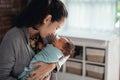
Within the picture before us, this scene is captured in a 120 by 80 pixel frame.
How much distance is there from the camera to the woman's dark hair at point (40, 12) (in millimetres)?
1096

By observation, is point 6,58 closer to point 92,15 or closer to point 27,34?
point 27,34

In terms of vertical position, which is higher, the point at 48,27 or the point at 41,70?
the point at 48,27

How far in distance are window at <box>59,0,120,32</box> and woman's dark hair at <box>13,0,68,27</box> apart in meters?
1.88

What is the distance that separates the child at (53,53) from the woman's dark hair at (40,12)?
5.9 inches

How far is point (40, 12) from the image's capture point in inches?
43.4

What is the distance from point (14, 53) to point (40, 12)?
0.82 ft

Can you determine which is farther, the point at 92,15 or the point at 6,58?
the point at 92,15

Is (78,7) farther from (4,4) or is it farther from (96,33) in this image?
(4,4)

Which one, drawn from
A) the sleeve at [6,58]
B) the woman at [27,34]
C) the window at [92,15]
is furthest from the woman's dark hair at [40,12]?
the window at [92,15]

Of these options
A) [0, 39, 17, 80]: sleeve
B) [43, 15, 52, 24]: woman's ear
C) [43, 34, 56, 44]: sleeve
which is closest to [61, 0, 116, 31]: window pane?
[43, 34, 56, 44]: sleeve

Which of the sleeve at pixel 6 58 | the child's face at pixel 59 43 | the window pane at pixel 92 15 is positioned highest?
the window pane at pixel 92 15

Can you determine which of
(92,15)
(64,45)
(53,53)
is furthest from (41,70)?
(92,15)

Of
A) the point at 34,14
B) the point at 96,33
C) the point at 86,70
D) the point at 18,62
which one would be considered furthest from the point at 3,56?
the point at 96,33

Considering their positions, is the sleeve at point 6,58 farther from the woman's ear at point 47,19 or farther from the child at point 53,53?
the woman's ear at point 47,19
